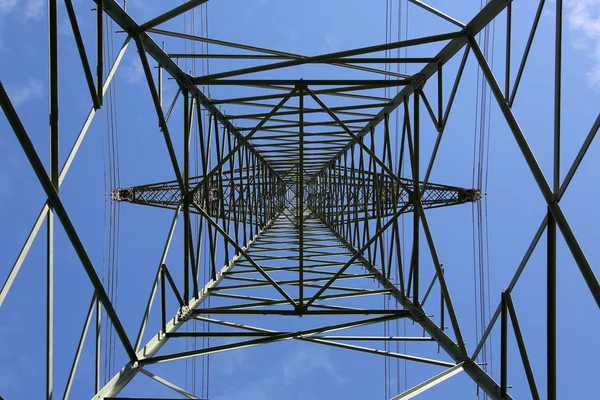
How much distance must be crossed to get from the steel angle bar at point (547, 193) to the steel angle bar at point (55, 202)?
6201 mm

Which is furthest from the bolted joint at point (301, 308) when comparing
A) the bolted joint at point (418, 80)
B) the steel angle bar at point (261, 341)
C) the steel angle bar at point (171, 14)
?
the steel angle bar at point (171, 14)

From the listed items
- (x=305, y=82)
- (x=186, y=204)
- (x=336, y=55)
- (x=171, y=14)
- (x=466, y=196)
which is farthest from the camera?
(x=466, y=196)

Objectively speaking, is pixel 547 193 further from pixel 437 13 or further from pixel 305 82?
pixel 305 82

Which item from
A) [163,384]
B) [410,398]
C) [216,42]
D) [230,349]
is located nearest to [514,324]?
[410,398]

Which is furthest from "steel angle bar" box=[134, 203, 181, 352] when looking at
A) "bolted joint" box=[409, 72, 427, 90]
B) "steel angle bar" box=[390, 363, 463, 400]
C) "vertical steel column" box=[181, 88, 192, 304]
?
"bolted joint" box=[409, 72, 427, 90]

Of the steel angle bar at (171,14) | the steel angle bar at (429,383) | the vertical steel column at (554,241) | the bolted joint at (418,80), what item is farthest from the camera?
the bolted joint at (418,80)

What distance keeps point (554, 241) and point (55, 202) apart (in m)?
6.35

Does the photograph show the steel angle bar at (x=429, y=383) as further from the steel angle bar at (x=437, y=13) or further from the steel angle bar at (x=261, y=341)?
the steel angle bar at (x=437, y=13)

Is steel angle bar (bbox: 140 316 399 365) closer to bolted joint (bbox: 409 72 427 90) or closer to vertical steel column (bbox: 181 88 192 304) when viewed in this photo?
vertical steel column (bbox: 181 88 192 304)

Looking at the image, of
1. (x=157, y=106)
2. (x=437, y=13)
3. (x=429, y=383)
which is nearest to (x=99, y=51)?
(x=157, y=106)

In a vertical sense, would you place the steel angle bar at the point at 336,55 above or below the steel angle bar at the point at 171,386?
above

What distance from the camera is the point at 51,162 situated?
6.16 m

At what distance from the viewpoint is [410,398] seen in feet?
24.9

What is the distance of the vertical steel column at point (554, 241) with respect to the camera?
19.4 feet
